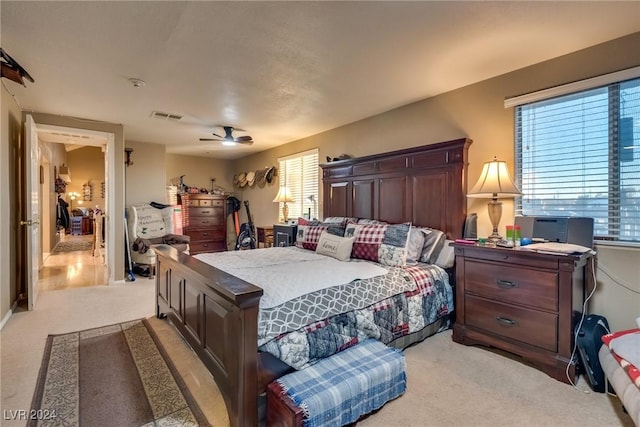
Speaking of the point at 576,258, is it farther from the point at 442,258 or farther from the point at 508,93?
the point at 508,93

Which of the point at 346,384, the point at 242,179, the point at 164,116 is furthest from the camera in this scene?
the point at 242,179

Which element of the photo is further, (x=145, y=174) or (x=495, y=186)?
(x=145, y=174)

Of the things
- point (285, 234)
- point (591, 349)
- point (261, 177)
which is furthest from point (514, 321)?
point (261, 177)

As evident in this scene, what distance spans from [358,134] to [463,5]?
2.54 m

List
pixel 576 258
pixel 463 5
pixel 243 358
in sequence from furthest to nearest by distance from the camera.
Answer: pixel 576 258 → pixel 463 5 → pixel 243 358

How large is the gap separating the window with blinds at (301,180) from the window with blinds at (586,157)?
3.08 metres

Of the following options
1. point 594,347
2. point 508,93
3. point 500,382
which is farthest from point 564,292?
point 508,93

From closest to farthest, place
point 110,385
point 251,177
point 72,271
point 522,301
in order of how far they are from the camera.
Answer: point 110,385 < point 522,301 < point 72,271 < point 251,177

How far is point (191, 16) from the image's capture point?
1973 mm

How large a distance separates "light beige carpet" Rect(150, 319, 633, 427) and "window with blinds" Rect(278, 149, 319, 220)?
10.7 ft

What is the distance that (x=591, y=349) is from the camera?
79.3 inches

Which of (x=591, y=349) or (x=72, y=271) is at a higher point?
(x=591, y=349)

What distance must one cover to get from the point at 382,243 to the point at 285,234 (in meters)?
2.11

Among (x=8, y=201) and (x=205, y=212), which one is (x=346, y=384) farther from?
(x=205, y=212)
